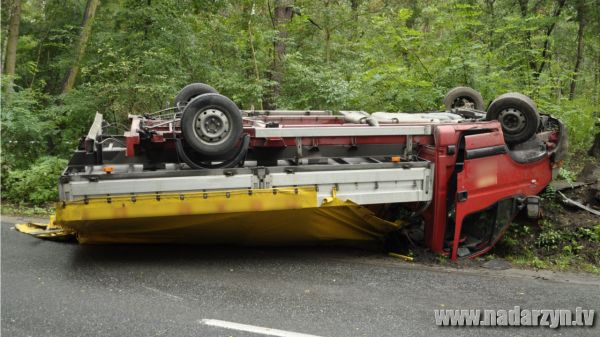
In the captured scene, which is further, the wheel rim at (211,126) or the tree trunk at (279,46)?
the tree trunk at (279,46)

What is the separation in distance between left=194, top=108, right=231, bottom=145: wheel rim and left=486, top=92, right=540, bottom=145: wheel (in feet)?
11.2

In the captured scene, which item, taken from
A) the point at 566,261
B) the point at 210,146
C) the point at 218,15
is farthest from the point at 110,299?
the point at 218,15

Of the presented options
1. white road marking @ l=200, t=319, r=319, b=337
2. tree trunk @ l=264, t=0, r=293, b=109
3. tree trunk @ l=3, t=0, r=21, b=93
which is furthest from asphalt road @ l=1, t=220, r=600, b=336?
tree trunk @ l=3, t=0, r=21, b=93

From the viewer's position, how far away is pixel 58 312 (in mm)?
3980

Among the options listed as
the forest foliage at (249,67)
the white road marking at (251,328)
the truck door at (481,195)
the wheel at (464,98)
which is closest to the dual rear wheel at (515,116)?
the truck door at (481,195)

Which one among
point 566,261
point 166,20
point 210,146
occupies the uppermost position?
point 166,20

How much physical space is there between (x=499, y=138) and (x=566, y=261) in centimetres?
167

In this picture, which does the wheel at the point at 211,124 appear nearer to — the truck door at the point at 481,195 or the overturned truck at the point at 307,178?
the overturned truck at the point at 307,178

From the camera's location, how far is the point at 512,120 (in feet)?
20.2

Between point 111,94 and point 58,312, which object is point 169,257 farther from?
point 111,94

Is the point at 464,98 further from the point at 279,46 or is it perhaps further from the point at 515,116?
the point at 279,46

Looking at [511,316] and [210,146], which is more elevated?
[210,146]

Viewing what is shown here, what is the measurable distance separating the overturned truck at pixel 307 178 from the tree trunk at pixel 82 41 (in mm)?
6266

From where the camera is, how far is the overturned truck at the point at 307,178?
4809mm
